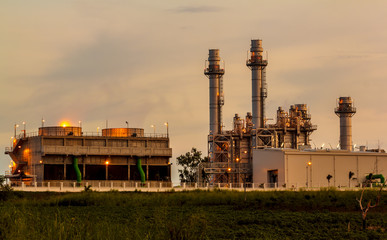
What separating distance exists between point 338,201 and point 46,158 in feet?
199

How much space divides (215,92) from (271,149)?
17817mm

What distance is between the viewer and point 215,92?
108 meters

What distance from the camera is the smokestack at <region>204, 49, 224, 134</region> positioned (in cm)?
10738

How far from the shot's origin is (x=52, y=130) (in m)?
110

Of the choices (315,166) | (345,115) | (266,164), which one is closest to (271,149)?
(266,164)

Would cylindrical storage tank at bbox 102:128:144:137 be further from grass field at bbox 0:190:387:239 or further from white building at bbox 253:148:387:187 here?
grass field at bbox 0:190:387:239

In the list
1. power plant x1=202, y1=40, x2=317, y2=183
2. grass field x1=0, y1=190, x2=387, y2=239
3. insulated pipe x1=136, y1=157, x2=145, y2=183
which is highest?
power plant x1=202, y1=40, x2=317, y2=183

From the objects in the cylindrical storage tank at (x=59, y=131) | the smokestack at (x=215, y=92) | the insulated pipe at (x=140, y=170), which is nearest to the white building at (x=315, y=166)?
the smokestack at (x=215, y=92)

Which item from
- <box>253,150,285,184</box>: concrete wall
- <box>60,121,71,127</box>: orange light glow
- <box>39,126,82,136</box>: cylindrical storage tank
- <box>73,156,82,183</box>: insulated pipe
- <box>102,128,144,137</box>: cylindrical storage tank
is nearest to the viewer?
<box>253,150,285,184</box>: concrete wall

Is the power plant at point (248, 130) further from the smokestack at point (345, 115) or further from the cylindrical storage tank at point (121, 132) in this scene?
the cylindrical storage tank at point (121, 132)

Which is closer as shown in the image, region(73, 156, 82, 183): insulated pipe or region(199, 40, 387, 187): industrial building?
region(199, 40, 387, 187): industrial building

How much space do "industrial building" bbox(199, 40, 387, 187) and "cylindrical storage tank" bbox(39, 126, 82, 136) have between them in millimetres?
23028

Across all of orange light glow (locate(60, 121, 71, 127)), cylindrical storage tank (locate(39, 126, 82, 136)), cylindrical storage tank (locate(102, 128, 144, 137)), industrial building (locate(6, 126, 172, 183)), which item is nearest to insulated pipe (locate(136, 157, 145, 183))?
industrial building (locate(6, 126, 172, 183))

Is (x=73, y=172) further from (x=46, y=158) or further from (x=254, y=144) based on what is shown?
(x=254, y=144)
